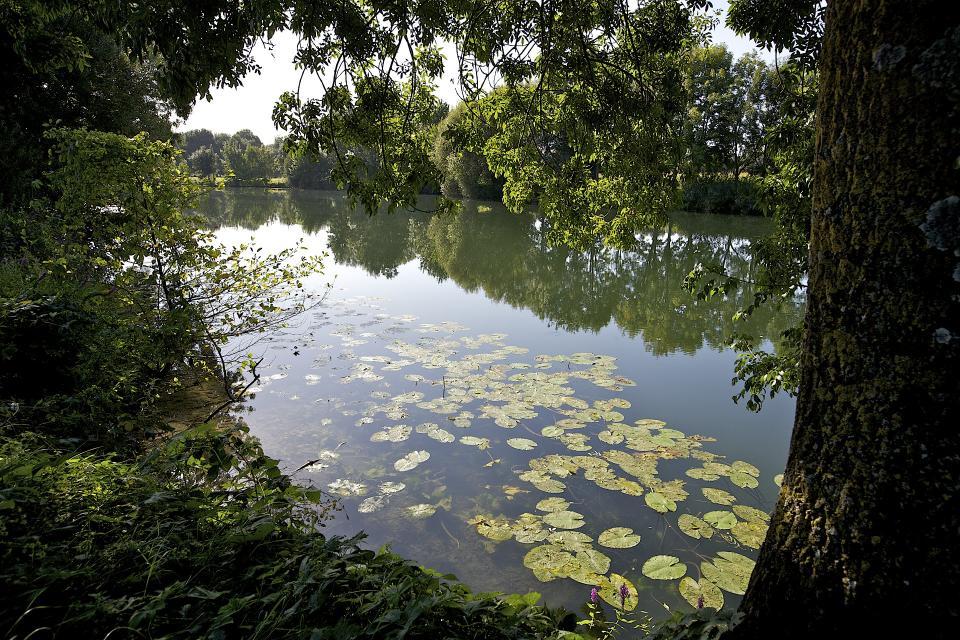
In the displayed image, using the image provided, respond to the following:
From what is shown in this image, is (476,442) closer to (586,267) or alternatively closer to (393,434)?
(393,434)

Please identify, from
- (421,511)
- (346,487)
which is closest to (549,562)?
(421,511)

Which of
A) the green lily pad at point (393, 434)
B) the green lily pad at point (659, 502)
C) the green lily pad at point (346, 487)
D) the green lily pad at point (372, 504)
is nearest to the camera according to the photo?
the green lily pad at point (659, 502)

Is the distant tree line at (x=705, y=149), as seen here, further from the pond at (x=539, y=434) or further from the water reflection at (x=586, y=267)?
the pond at (x=539, y=434)

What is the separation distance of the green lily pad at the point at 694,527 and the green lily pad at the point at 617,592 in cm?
73

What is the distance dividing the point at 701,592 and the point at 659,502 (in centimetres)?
88

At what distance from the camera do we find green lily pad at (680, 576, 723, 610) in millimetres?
2900

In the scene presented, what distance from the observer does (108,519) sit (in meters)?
1.56

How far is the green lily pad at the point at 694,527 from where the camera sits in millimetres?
3488

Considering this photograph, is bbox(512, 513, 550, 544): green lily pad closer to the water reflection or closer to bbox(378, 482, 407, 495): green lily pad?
bbox(378, 482, 407, 495): green lily pad

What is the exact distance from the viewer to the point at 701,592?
9.72 ft

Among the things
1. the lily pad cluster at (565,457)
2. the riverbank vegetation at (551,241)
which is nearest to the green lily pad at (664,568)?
the lily pad cluster at (565,457)

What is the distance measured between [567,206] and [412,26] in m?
1.88

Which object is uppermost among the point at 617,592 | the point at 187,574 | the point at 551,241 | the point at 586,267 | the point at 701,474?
the point at 551,241

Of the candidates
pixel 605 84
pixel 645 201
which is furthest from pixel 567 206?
pixel 605 84
